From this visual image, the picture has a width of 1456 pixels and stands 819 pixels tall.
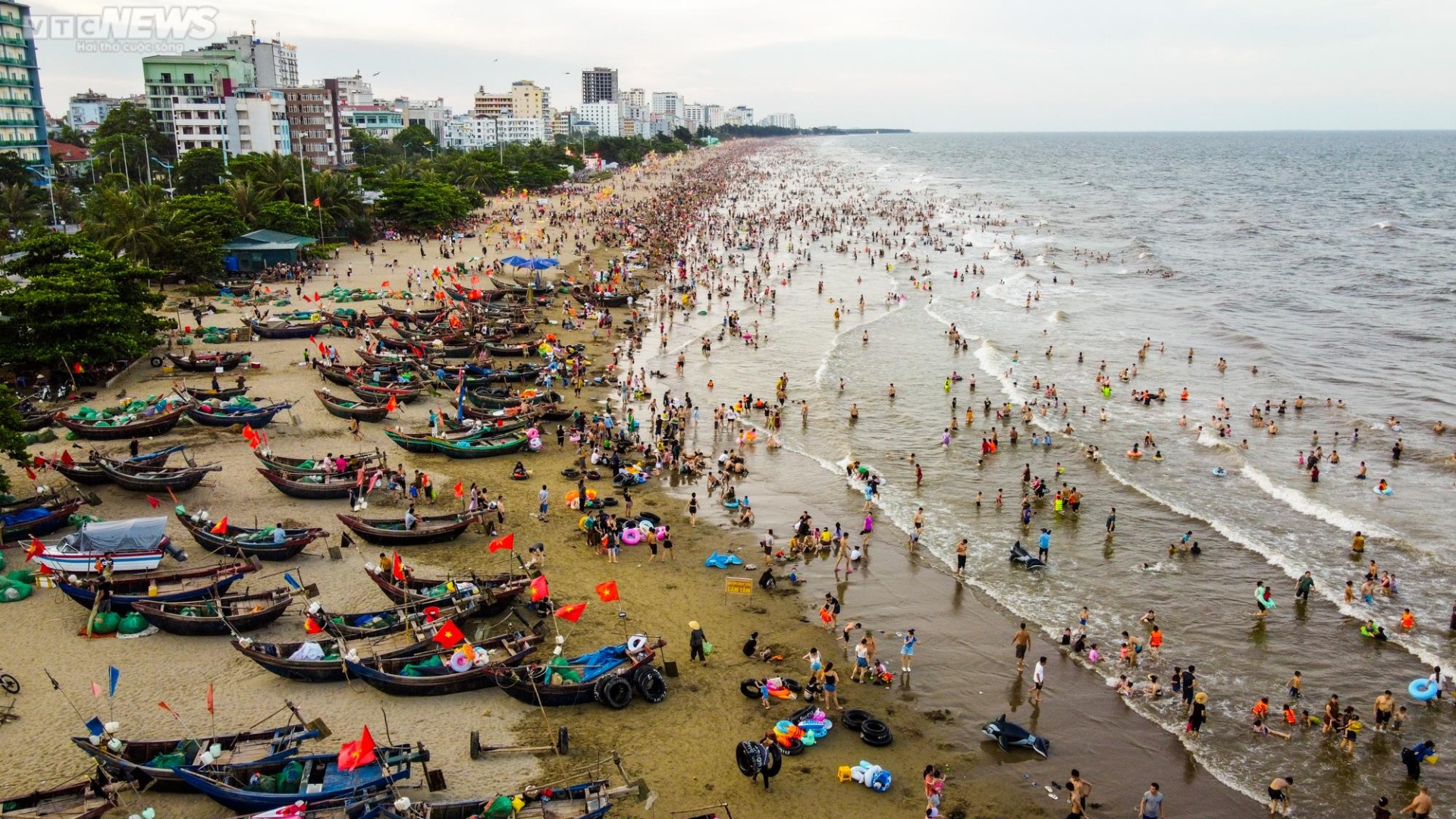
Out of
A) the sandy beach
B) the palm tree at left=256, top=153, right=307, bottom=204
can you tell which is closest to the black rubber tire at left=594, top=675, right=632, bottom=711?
the sandy beach

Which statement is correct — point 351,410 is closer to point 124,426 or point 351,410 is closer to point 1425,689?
point 124,426

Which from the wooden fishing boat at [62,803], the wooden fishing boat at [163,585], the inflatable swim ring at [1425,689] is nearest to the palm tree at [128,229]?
the wooden fishing boat at [163,585]

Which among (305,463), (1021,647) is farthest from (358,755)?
A: (305,463)

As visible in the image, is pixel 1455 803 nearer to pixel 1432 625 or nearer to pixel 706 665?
pixel 1432 625

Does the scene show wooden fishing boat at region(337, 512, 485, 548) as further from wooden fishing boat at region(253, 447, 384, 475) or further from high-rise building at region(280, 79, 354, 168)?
high-rise building at region(280, 79, 354, 168)

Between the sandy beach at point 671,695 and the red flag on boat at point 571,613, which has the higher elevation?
the red flag on boat at point 571,613

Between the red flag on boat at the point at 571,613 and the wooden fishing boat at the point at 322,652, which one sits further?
the red flag on boat at the point at 571,613

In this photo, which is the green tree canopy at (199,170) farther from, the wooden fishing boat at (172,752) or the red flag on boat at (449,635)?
the wooden fishing boat at (172,752)
